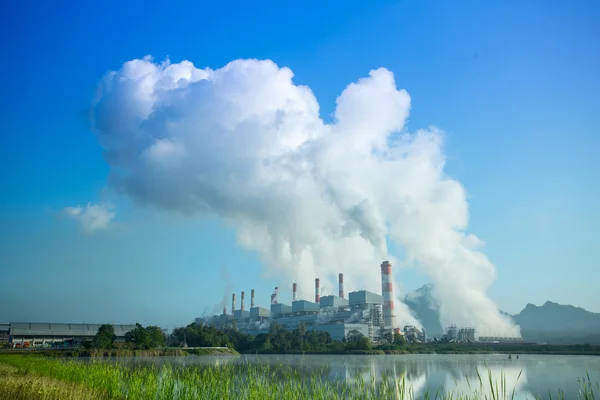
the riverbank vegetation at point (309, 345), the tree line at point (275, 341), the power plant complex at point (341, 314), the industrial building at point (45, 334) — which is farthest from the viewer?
the power plant complex at point (341, 314)

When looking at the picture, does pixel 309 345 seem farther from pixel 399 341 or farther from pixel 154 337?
pixel 154 337

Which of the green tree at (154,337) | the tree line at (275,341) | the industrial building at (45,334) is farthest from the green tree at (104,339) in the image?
the industrial building at (45,334)

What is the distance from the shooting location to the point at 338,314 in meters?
118

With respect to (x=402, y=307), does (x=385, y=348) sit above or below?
below

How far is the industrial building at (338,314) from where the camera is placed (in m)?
107

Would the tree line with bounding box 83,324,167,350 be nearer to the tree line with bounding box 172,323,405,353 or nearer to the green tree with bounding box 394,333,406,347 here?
the tree line with bounding box 172,323,405,353

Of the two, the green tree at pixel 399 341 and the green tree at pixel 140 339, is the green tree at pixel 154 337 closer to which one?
the green tree at pixel 140 339

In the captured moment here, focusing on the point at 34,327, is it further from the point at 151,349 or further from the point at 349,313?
the point at 349,313

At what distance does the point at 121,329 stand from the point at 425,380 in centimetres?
8706

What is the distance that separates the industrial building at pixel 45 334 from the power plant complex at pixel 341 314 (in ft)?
152

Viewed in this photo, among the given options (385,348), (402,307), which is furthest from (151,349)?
(402,307)

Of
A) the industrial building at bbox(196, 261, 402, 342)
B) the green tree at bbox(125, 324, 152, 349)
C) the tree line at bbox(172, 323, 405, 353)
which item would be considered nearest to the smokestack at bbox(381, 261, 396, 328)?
the industrial building at bbox(196, 261, 402, 342)

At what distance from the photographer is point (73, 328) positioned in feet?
318

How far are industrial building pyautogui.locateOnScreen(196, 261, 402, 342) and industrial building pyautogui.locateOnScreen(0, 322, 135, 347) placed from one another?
46.6 metres
